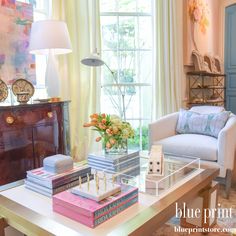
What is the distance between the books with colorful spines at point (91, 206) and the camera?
3.89 feet

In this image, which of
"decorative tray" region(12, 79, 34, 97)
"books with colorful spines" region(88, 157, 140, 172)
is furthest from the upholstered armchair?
"decorative tray" region(12, 79, 34, 97)

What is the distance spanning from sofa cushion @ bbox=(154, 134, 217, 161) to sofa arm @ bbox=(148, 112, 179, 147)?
0.09 m

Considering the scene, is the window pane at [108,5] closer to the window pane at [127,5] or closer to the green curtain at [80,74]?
the window pane at [127,5]

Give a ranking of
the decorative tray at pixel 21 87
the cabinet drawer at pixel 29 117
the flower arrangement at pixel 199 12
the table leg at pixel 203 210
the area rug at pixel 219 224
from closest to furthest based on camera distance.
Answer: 1. the table leg at pixel 203 210
2. the area rug at pixel 219 224
3. the cabinet drawer at pixel 29 117
4. the decorative tray at pixel 21 87
5. the flower arrangement at pixel 199 12

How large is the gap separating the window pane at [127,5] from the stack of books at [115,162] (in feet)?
7.82

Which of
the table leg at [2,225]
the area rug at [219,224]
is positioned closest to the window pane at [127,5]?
the area rug at [219,224]

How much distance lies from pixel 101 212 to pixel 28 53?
7.03 ft

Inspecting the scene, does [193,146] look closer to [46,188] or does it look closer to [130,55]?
[46,188]

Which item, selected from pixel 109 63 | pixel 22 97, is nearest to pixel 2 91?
pixel 22 97

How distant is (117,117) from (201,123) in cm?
127

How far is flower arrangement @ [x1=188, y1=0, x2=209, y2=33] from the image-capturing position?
418 cm

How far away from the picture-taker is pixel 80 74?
335 cm

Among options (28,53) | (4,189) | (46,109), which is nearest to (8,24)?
(28,53)

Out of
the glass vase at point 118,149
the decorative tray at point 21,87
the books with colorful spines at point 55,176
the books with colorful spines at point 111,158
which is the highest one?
the decorative tray at point 21,87
